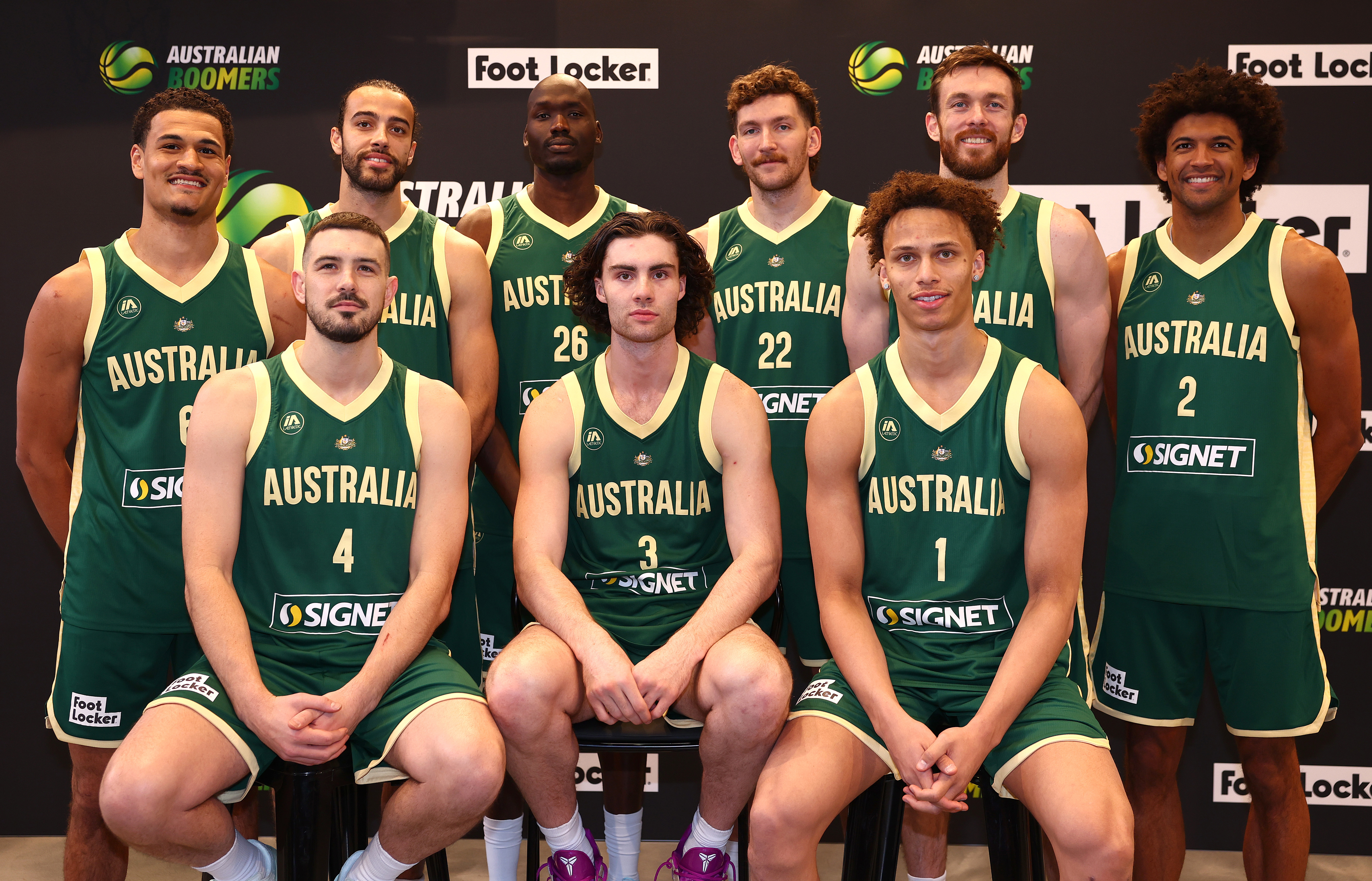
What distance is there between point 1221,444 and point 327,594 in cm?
238

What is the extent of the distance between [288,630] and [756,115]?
1.96 metres

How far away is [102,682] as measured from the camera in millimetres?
3010

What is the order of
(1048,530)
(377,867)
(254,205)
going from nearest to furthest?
(377,867), (1048,530), (254,205)

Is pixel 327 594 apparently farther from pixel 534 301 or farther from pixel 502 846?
pixel 534 301

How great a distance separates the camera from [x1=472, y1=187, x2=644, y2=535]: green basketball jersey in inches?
136

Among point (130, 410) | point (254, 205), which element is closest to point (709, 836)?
point (130, 410)

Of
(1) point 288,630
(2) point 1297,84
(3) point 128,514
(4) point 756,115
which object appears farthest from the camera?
(2) point 1297,84

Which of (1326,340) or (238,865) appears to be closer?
(238,865)

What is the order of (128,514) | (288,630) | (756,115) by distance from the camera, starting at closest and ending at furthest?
1. (288,630)
2. (128,514)
3. (756,115)

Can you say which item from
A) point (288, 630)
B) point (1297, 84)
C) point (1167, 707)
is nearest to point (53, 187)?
point (288, 630)

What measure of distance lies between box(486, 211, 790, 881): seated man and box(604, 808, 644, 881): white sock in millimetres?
81

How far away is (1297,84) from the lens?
3.92 metres

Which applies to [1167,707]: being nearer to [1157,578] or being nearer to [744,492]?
[1157,578]

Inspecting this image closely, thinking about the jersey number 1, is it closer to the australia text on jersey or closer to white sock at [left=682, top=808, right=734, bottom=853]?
the australia text on jersey
